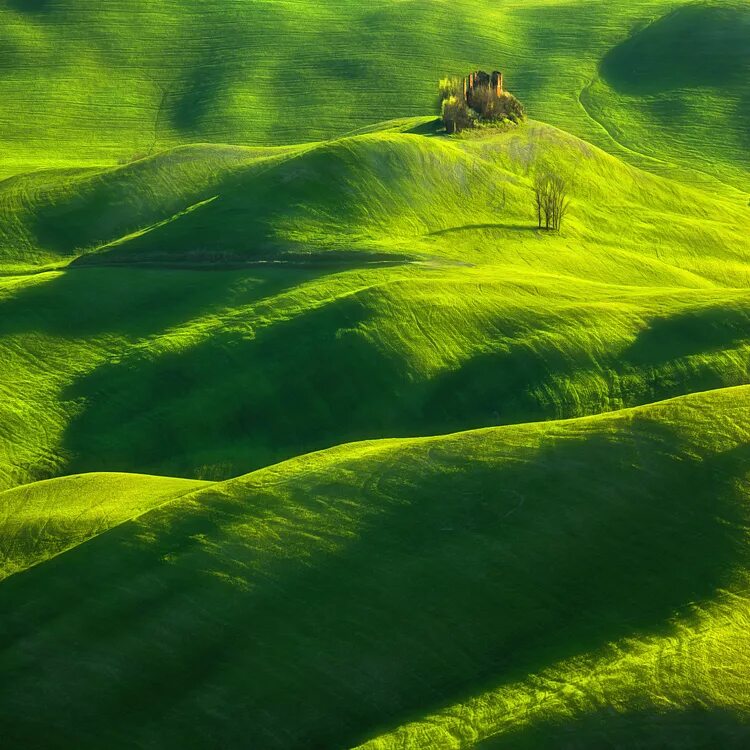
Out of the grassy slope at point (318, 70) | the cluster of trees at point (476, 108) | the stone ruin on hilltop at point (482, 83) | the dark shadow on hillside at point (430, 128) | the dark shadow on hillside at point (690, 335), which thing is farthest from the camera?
the grassy slope at point (318, 70)

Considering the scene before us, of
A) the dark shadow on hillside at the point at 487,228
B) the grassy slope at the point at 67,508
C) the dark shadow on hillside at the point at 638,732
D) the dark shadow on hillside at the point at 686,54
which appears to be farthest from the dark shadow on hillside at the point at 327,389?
the dark shadow on hillside at the point at 686,54

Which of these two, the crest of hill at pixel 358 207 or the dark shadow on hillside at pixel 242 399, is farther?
the crest of hill at pixel 358 207

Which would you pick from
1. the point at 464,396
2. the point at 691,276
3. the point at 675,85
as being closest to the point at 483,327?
the point at 464,396

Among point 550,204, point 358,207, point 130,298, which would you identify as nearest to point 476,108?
point 550,204

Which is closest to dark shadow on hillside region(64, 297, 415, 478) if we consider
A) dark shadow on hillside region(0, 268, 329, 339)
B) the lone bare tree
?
dark shadow on hillside region(0, 268, 329, 339)

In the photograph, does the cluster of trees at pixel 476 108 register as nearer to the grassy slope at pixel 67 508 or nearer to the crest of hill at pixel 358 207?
the crest of hill at pixel 358 207

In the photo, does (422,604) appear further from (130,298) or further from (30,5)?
(30,5)

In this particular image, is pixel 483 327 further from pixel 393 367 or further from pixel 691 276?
pixel 691 276
